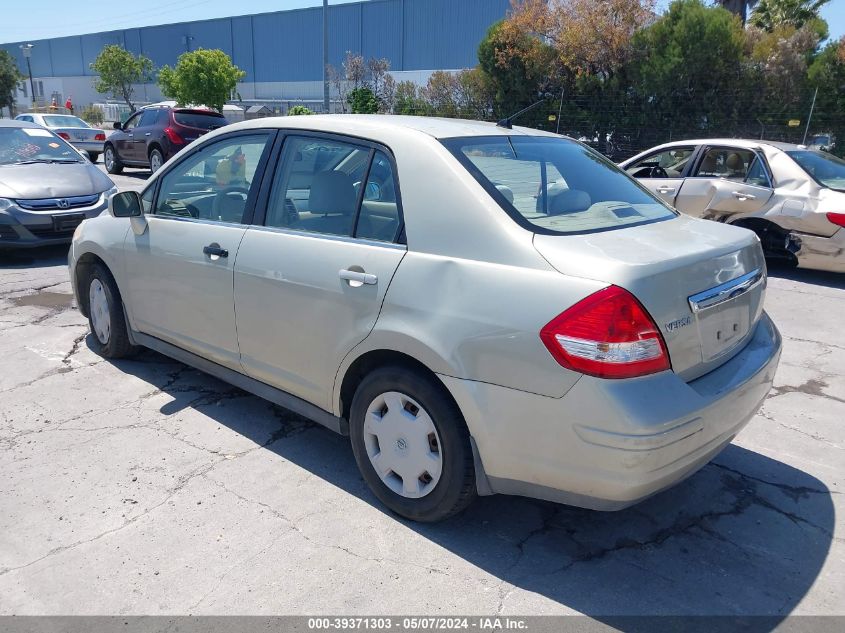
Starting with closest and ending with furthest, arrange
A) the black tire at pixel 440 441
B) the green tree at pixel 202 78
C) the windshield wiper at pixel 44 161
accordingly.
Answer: the black tire at pixel 440 441
the windshield wiper at pixel 44 161
the green tree at pixel 202 78

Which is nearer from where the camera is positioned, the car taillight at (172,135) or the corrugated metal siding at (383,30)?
the car taillight at (172,135)

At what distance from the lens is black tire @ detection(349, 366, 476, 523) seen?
2775mm

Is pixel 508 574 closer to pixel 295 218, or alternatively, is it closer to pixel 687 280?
pixel 687 280

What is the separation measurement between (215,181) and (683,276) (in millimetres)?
2782

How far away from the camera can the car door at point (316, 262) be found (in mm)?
3064

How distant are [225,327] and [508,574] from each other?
202cm

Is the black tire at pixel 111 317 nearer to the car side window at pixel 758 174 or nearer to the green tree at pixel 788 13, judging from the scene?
the car side window at pixel 758 174

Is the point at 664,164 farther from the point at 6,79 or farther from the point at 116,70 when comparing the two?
the point at 116,70

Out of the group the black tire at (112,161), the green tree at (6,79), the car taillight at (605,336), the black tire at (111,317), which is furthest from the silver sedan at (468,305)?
the green tree at (6,79)

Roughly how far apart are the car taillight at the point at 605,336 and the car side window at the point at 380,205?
96 cm

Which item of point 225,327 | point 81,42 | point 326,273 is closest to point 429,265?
point 326,273

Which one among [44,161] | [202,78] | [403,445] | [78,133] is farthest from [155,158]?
[202,78]

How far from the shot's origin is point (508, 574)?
2783mm

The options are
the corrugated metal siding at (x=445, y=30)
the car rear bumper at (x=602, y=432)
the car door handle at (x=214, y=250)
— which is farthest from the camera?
the corrugated metal siding at (x=445, y=30)
